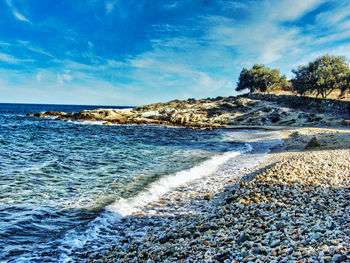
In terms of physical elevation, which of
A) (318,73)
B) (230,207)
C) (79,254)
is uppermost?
(318,73)

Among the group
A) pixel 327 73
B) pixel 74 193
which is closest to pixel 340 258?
pixel 74 193

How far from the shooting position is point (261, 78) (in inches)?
3258

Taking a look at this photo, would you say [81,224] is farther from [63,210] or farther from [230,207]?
[230,207]

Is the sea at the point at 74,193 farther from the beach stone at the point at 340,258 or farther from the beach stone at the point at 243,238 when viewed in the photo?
the beach stone at the point at 340,258

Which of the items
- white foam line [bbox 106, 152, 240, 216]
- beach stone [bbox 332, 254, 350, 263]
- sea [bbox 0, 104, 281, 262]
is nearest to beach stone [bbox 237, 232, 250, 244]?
beach stone [bbox 332, 254, 350, 263]

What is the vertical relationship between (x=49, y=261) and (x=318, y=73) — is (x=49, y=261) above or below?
below

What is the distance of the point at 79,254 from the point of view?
5.30m

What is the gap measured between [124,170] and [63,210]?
535 centimetres

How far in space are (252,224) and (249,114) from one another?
53.4 m

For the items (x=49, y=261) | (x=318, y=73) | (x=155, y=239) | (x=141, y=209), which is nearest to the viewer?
(x=49, y=261)

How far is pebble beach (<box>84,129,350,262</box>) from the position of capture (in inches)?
152

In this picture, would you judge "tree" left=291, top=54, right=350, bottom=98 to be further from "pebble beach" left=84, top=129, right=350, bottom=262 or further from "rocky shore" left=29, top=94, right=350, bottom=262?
"pebble beach" left=84, top=129, right=350, bottom=262

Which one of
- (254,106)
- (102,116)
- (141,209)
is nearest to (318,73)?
(254,106)

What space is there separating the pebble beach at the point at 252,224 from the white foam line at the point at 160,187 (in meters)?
0.46
